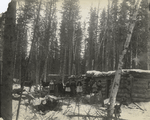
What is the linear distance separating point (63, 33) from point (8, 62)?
33.6 ft

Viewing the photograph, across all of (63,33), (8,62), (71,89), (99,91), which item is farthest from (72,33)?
(8,62)

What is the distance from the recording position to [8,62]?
5070 millimetres

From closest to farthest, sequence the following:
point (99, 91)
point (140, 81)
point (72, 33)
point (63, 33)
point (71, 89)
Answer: point (140, 81) < point (99, 91) < point (71, 89) < point (63, 33) < point (72, 33)

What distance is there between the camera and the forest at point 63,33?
5.23 meters

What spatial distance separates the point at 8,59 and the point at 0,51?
1.20 feet

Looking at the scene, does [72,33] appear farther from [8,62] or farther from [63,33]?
[8,62]

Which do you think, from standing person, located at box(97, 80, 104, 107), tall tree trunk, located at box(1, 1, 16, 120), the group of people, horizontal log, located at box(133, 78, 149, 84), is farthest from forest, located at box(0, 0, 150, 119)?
standing person, located at box(97, 80, 104, 107)

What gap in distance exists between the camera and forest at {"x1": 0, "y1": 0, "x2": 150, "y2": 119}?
17.1 feet

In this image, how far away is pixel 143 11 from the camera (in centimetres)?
687

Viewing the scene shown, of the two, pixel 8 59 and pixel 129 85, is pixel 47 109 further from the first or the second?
pixel 129 85

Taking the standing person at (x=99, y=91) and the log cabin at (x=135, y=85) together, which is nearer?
the log cabin at (x=135, y=85)

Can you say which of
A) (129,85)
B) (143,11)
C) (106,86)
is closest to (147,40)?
(143,11)

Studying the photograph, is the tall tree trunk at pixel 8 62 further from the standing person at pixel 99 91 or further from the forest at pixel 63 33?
the standing person at pixel 99 91

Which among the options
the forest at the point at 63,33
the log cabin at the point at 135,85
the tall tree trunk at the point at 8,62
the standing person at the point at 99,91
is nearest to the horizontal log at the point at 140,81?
the log cabin at the point at 135,85
